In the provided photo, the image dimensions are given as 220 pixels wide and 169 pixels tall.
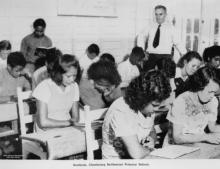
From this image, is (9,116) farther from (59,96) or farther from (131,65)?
(131,65)

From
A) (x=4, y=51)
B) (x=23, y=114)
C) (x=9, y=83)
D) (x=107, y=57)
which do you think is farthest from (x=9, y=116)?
(x=107, y=57)

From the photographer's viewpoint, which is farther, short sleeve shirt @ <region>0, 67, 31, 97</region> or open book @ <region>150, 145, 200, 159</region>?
short sleeve shirt @ <region>0, 67, 31, 97</region>

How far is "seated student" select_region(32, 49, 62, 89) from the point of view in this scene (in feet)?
4.66

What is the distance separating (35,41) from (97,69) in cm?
35

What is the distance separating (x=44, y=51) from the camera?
4.77 feet

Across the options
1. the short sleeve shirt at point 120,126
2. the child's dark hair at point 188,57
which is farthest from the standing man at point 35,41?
the child's dark hair at point 188,57

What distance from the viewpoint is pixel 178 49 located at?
1487 mm

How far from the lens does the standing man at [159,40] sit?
147 cm

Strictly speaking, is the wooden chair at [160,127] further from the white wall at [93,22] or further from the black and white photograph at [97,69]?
the white wall at [93,22]

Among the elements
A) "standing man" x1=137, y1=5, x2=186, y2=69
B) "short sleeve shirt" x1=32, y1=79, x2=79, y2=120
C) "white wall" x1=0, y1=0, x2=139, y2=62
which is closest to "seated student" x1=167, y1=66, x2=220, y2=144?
"standing man" x1=137, y1=5, x2=186, y2=69

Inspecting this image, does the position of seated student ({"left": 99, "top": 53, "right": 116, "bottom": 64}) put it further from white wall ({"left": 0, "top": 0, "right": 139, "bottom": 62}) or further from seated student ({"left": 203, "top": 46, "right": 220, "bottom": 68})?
seated student ({"left": 203, "top": 46, "right": 220, "bottom": 68})

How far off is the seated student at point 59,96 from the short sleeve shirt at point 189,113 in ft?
1.55

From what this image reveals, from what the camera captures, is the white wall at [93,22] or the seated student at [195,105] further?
the white wall at [93,22]

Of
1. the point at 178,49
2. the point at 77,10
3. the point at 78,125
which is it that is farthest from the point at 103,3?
the point at 78,125
